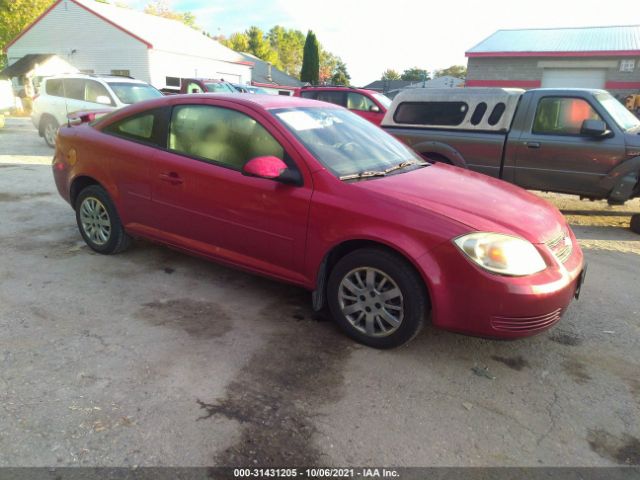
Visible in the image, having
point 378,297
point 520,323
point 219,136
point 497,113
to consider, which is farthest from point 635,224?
point 219,136

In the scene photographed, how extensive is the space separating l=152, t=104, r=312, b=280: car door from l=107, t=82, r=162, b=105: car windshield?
7.60 m

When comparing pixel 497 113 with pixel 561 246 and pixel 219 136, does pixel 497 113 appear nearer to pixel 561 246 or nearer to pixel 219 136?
pixel 561 246

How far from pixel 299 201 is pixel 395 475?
1.83 m

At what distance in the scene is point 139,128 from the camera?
4230 millimetres

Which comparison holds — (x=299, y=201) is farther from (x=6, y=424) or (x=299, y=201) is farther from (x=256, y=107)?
(x=6, y=424)

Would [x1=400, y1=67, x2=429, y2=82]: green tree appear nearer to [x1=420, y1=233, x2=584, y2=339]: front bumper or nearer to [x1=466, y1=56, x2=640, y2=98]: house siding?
[x1=466, y1=56, x2=640, y2=98]: house siding

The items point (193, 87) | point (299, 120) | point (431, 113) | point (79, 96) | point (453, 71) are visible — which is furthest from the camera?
point (453, 71)

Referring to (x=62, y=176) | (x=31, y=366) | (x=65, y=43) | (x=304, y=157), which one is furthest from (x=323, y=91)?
(x=65, y=43)

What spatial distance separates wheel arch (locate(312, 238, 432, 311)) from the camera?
2.96m

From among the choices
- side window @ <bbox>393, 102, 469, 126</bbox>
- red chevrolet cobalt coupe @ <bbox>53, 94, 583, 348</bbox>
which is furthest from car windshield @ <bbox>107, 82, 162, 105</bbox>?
red chevrolet cobalt coupe @ <bbox>53, 94, 583, 348</bbox>

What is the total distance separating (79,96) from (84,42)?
71.3 feet

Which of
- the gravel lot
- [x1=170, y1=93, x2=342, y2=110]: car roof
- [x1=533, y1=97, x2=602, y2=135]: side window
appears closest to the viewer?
the gravel lot

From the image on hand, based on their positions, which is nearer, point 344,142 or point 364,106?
point 344,142

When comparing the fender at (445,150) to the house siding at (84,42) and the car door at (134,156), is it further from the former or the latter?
the house siding at (84,42)
